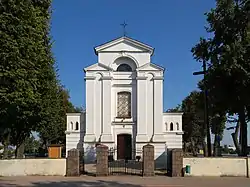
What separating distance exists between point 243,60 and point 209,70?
315cm

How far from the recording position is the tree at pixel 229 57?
30359mm

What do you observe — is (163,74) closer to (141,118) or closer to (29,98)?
(141,118)

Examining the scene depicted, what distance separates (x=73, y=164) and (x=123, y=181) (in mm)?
4233

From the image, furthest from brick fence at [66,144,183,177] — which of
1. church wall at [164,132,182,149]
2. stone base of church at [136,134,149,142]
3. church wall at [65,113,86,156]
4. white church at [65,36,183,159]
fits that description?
church wall at [65,113,86,156]

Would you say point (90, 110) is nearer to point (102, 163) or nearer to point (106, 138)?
point (106, 138)

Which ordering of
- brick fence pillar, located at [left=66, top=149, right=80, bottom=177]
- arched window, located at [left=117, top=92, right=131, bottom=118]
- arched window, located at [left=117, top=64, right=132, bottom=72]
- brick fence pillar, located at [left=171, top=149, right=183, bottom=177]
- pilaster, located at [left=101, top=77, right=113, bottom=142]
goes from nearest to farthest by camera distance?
brick fence pillar, located at [left=66, top=149, right=80, bottom=177] < brick fence pillar, located at [left=171, top=149, right=183, bottom=177] < pilaster, located at [left=101, top=77, right=113, bottom=142] < arched window, located at [left=117, top=92, right=131, bottom=118] < arched window, located at [left=117, top=64, right=132, bottom=72]

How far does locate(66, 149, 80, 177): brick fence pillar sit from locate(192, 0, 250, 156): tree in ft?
40.8

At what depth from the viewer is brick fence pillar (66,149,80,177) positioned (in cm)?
2689

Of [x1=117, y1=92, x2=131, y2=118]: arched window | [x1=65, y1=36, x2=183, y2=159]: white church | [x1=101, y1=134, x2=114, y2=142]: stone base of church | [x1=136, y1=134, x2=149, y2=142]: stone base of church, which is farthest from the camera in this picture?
[x1=117, y1=92, x2=131, y2=118]: arched window

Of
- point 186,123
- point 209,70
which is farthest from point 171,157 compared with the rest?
point 186,123

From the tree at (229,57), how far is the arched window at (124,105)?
1148 cm

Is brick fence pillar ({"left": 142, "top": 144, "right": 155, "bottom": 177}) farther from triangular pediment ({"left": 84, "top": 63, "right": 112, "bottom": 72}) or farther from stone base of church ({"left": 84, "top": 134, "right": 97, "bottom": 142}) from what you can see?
triangular pediment ({"left": 84, "top": 63, "right": 112, "bottom": 72})

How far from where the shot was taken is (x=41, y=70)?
29375mm

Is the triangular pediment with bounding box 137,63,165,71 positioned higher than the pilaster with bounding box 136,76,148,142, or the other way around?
the triangular pediment with bounding box 137,63,165,71
